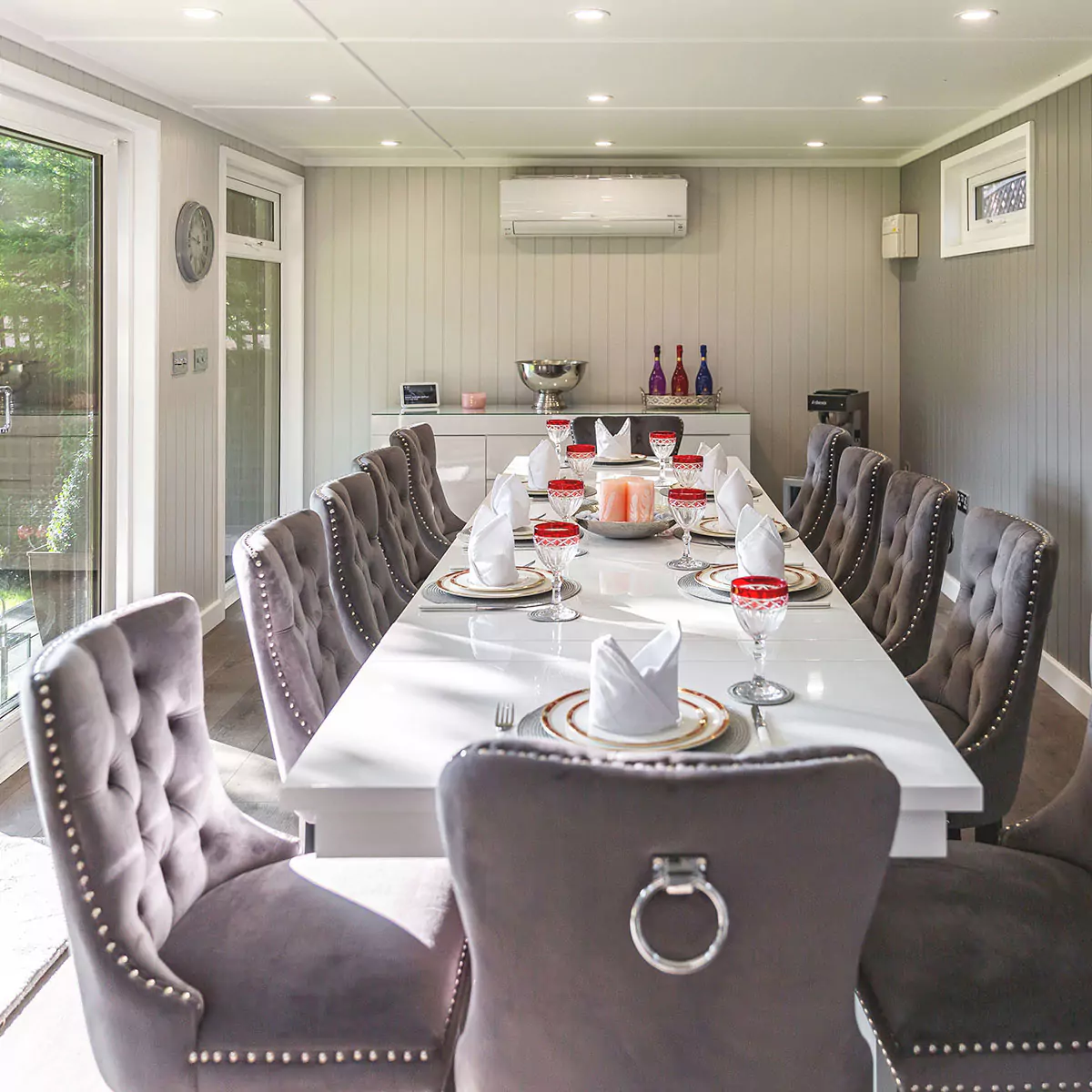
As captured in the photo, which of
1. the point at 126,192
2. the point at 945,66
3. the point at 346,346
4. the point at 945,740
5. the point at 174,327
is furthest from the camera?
the point at 346,346

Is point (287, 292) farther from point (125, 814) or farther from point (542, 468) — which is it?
point (125, 814)

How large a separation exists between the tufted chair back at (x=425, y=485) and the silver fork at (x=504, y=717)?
86.3 inches

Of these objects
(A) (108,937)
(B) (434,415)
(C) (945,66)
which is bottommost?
(A) (108,937)

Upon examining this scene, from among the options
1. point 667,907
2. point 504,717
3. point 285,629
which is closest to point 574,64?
point 285,629

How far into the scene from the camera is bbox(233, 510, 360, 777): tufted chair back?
1959 millimetres

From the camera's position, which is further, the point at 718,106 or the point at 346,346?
the point at 346,346

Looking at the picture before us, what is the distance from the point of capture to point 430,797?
1.34 m

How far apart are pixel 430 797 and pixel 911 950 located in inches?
26.3

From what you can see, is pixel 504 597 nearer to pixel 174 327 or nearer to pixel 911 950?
pixel 911 950

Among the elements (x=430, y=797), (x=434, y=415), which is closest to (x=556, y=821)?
(x=430, y=797)

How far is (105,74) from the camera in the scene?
3955mm

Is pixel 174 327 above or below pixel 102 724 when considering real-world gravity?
above

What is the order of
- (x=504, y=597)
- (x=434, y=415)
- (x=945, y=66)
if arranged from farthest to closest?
(x=434, y=415), (x=945, y=66), (x=504, y=597)

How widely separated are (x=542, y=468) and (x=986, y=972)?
2.56 m
